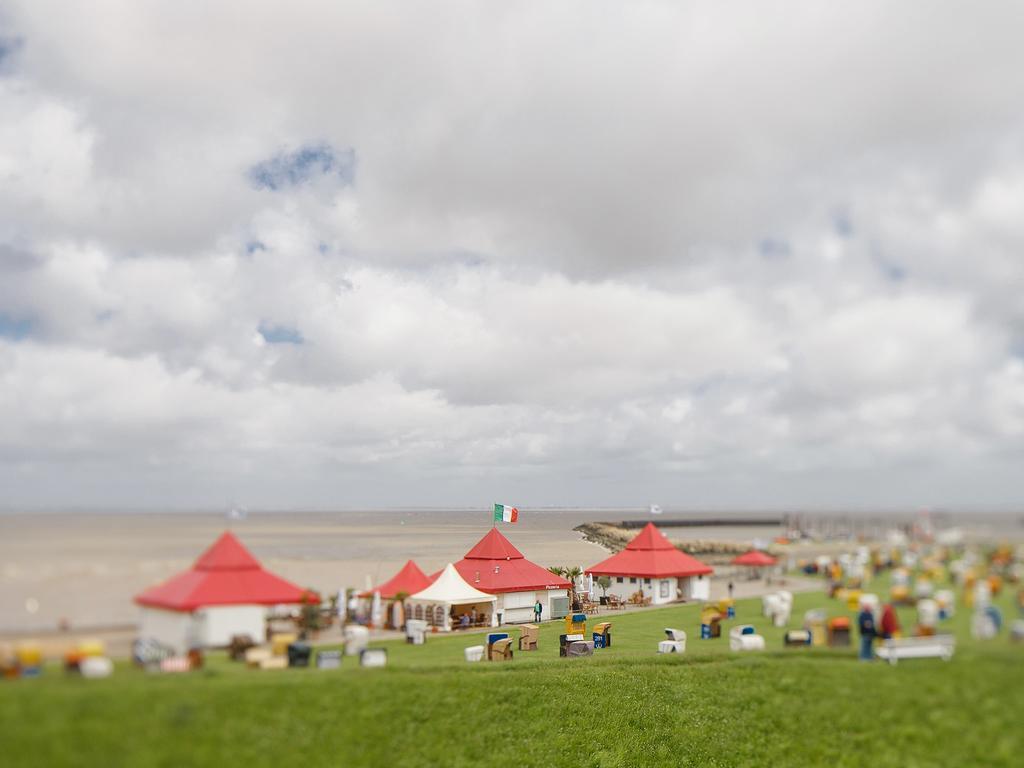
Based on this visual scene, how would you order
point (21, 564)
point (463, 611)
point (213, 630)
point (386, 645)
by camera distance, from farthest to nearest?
point (463, 611), point (386, 645), point (213, 630), point (21, 564)

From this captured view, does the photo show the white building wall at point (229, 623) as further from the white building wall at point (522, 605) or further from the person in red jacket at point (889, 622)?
the person in red jacket at point (889, 622)

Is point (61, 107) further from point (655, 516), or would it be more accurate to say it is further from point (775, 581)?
point (775, 581)

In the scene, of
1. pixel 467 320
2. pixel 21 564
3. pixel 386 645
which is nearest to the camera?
pixel 21 564

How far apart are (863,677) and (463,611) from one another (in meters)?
3.71

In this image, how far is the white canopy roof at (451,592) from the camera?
582 centimetres

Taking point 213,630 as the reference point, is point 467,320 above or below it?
above

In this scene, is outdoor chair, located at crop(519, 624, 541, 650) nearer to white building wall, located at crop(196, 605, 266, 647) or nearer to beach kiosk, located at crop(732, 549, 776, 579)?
white building wall, located at crop(196, 605, 266, 647)

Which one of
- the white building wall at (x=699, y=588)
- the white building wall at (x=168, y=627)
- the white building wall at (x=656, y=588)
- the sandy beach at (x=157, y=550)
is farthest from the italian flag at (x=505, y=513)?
the white building wall at (x=168, y=627)

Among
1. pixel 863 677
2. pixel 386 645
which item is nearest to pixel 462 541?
pixel 386 645

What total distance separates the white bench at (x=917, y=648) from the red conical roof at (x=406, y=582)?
13.5 ft

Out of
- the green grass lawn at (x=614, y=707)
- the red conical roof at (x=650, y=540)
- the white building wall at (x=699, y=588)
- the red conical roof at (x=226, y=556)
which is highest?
the red conical roof at (x=226, y=556)

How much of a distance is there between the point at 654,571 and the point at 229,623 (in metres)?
4.29

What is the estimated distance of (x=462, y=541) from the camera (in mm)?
6164

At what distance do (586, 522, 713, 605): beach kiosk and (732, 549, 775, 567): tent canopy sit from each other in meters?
0.34
